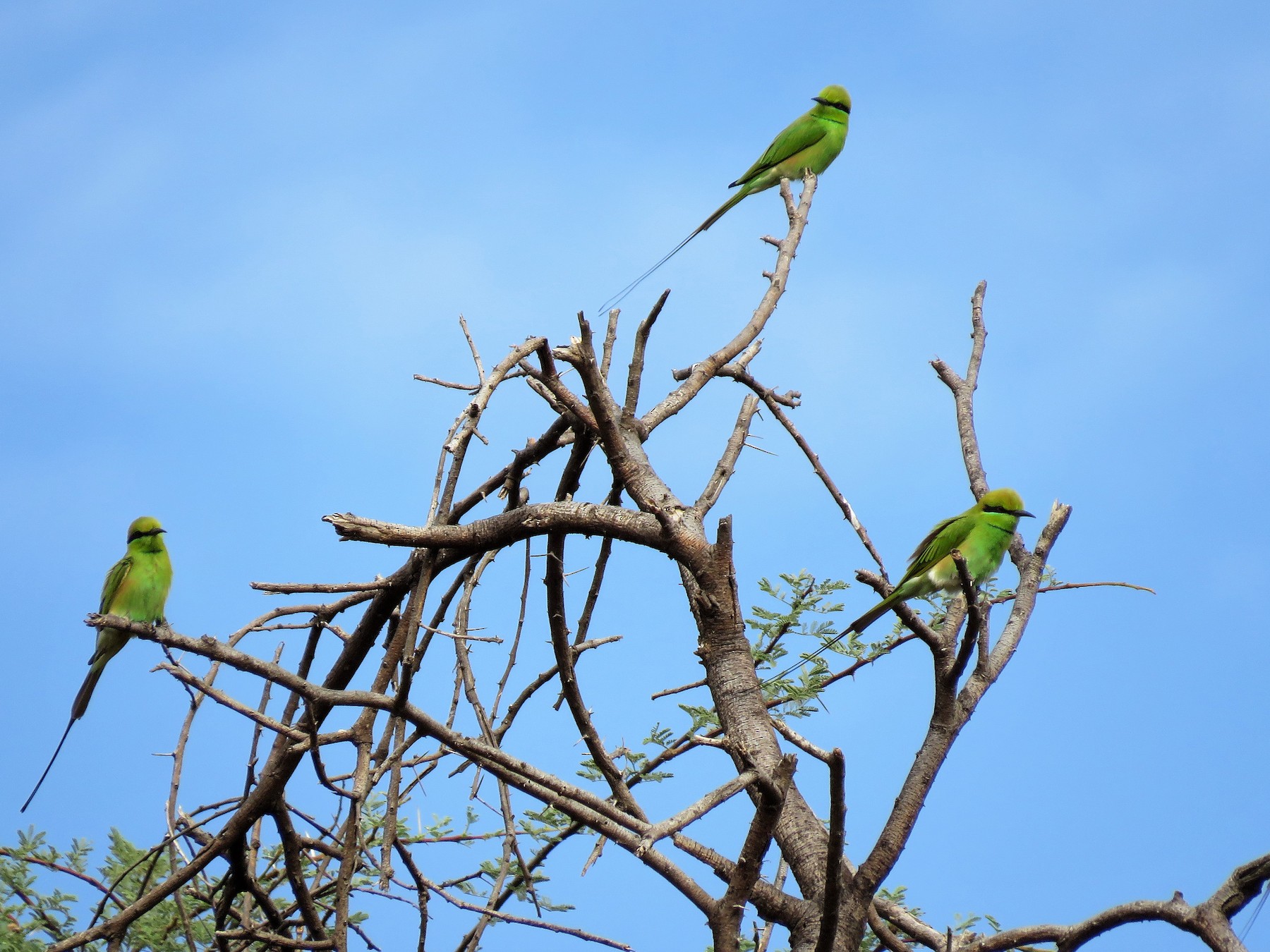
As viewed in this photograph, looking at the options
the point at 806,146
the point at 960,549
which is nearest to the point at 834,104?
the point at 806,146

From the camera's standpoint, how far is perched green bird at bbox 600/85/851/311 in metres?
6.76

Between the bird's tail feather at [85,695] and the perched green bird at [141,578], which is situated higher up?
the perched green bird at [141,578]

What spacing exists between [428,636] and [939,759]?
1.49 m

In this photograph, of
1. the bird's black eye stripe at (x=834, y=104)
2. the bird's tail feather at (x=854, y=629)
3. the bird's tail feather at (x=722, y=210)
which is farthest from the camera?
the bird's black eye stripe at (x=834, y=104)

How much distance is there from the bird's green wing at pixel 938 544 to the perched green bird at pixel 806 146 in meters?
2.77

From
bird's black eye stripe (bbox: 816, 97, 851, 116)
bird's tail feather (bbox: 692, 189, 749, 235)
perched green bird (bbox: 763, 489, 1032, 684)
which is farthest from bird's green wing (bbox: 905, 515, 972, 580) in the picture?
bird's black eye stripe (bbox: 816, 97, 851, 116)

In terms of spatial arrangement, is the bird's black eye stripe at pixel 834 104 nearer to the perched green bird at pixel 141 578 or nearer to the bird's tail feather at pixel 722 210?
the bird's tail feather at pixel 722 210

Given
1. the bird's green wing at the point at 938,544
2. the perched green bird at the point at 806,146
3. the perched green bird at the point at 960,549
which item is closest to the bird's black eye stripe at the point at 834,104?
the perched green bird at the point at 806,146

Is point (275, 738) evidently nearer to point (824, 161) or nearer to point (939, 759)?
point (939, 759)

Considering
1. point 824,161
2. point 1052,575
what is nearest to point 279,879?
point 1052,575

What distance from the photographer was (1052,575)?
4090mm

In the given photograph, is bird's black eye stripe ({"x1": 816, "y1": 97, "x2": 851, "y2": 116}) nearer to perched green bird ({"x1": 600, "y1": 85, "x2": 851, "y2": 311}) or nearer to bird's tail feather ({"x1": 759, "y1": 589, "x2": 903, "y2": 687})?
perched green bird ({"x1": 600, "y1": 85, "x2": 851, "y2": 311})

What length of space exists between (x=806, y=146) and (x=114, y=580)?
14.9 ft

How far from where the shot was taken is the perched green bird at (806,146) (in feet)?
22.2
